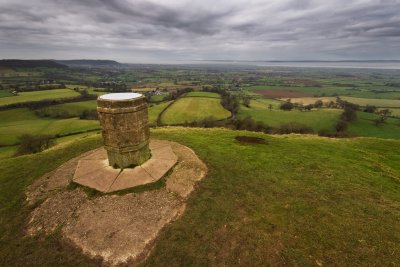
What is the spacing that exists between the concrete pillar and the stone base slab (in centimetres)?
53

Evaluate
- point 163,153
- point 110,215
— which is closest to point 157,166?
point 163,153

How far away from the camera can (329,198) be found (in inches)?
420

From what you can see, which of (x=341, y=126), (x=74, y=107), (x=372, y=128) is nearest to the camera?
(x=341, y=126)

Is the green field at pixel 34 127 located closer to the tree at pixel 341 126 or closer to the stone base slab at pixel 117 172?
the stone base slab at pixel 117 172

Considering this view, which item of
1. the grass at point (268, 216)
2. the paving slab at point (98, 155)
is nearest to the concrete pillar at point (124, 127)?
the paving slab at point (98, 155)

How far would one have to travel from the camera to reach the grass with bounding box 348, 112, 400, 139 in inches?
1944

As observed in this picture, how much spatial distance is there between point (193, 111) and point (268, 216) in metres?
60.2

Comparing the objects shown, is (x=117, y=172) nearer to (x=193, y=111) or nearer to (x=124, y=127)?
(x=124, y=127)

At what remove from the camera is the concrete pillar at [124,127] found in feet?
36.8

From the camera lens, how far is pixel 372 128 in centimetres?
5450

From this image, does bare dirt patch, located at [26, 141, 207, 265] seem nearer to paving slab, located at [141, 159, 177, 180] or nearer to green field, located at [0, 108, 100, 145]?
paving slab, located at [141, 159, 177, 180]

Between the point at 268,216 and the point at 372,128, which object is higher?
the point at 268,216

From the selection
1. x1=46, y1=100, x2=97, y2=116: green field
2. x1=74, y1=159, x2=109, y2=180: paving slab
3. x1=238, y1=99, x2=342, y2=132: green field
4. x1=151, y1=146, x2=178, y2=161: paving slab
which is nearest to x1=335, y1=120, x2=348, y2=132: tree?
x1=238, y1=99, x2=342, y2=132: green field

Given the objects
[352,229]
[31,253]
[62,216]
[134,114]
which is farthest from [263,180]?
[31,253]
